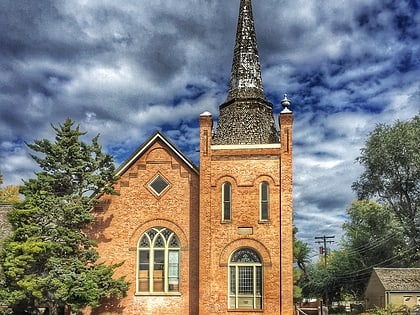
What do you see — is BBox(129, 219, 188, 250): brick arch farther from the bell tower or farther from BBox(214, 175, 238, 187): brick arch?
BBox(214, 175, 238, 187): brick arch

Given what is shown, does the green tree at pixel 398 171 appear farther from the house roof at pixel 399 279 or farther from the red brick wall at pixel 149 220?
the red brick wall at pixel 149 220

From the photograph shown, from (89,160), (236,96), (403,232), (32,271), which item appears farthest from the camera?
(403,232)

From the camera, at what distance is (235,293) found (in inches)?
887

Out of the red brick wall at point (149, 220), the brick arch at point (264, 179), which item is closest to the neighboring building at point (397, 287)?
the brick arch at point (264, 179)

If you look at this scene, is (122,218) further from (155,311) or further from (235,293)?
(235,293)

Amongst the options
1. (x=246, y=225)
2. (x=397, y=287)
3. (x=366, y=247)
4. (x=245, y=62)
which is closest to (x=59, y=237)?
(x=246, y=225)

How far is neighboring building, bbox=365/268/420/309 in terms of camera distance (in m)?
42.7

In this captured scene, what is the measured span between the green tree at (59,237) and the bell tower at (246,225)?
4.18 m

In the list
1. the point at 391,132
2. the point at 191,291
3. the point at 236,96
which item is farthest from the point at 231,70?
the point at 391,132

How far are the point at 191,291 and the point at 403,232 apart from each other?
30.2 metres

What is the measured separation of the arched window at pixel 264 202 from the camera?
22.9 meters

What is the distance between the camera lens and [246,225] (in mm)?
22891

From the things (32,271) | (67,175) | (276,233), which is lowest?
(32,271)

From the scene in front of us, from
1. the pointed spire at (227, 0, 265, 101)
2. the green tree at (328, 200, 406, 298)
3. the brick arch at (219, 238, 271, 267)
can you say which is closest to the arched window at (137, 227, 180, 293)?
the brick arch at (219, 238, 271, 267)
